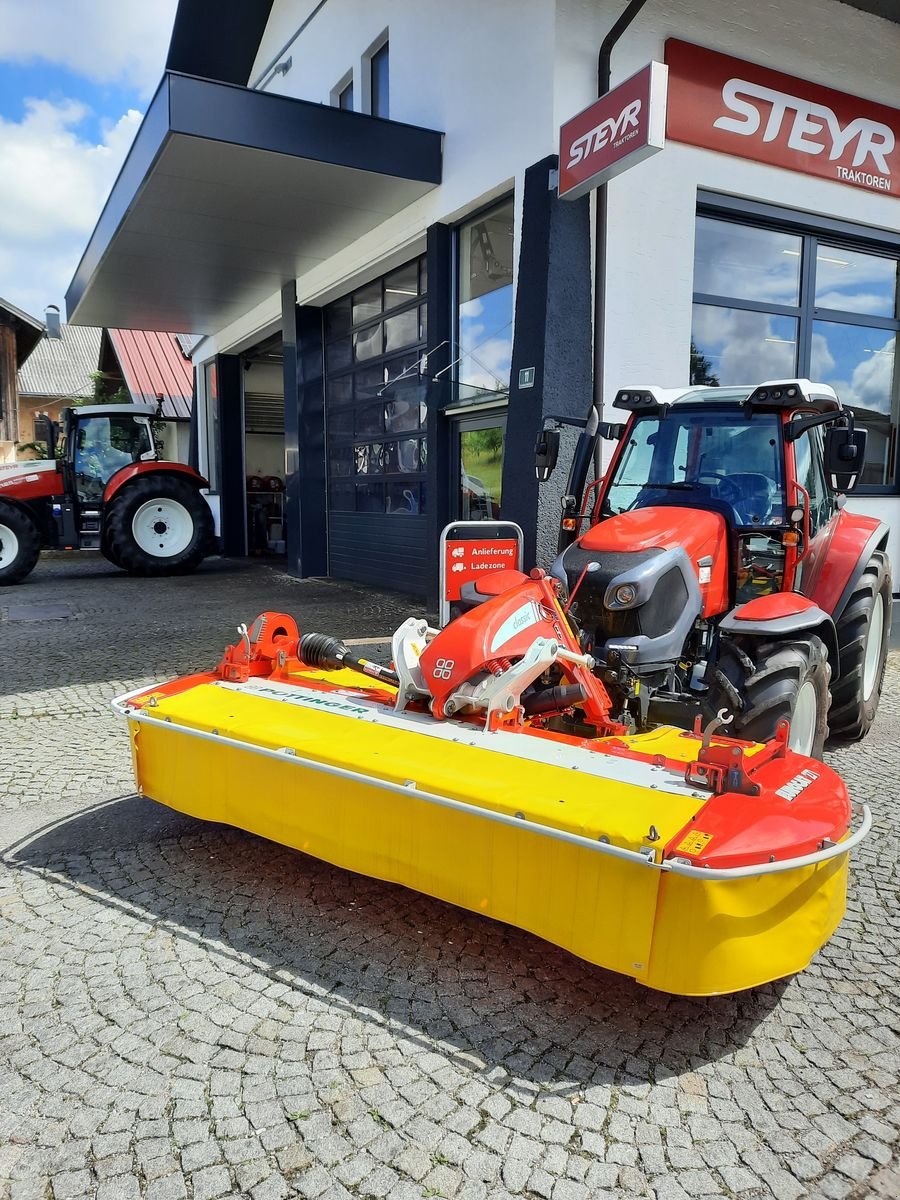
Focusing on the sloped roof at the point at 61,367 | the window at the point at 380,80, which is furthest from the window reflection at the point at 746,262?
the sloped roof at the point at 61,367

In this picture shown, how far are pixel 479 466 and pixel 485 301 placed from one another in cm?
159


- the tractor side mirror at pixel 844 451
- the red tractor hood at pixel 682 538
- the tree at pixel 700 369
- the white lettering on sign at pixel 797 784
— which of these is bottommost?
the white lettering on sign at pixel 797 784

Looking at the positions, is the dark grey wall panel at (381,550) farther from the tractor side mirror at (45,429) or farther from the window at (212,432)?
the window at (212,432)

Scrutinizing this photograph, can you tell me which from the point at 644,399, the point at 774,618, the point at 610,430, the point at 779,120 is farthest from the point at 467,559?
the point at 779,120

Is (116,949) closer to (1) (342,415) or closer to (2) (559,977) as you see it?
(2) (559,977)

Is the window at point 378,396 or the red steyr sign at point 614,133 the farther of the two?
the window at point 378,396

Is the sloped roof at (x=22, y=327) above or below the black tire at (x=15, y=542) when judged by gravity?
above

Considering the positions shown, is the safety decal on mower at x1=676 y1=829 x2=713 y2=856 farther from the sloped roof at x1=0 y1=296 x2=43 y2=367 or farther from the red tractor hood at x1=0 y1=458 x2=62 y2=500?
the sloped roof at x1=0 y1=296 x2=43 y2=367

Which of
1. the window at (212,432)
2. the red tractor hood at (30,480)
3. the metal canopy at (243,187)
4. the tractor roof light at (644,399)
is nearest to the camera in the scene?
the tractor roof light at (644,399)

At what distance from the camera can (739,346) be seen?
8406mm

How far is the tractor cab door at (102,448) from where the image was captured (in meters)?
13.2

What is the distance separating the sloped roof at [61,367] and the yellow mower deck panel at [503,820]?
137ft

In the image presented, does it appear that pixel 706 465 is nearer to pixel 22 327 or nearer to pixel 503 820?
pixel 503 820

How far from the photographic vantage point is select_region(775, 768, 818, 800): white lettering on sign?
2416 millimetres
